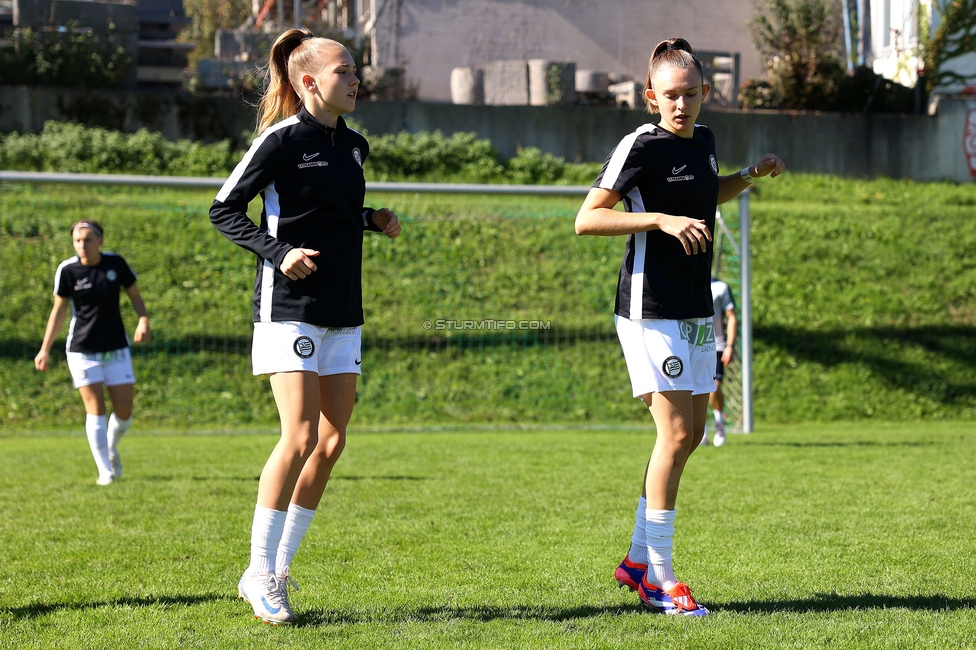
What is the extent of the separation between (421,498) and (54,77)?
512 inches

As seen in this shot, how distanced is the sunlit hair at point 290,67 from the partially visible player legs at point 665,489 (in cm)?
188

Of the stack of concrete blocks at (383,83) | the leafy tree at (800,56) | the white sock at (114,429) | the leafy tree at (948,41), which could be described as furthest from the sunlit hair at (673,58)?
the leafy tree at (948,41)

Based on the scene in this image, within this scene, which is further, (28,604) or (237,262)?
(237,262)

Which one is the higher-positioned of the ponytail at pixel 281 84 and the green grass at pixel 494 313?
the ponytail at pixel 281 84

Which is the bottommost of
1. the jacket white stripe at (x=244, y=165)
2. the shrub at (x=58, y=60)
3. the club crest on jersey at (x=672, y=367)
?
the club crest on jersey at (x=672, y=367)

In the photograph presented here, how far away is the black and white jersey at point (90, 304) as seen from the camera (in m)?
7.46

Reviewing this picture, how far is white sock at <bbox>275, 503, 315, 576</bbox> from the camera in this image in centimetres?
376

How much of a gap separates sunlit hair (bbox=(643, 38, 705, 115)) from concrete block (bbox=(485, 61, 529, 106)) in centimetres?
1466

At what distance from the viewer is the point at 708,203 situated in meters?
3.93

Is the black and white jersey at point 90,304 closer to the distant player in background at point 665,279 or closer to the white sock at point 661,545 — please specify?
the distant player in background at point 665,279

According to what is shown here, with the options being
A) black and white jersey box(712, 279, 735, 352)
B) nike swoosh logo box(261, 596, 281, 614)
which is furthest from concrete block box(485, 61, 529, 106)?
nike swoosh logo box(261, 596, 281, 614)

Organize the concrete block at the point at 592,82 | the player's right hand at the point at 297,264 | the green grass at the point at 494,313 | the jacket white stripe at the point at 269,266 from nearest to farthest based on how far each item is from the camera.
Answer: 1. the player's right hand at the point at 297,264
2. the jacket white stripe at the point at 269,266
3. the green grass at the point at 494,313
4. the concrete block at the point at 592,82

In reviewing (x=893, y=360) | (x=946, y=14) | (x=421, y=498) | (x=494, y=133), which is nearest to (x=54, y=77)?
(x=494, y=133)

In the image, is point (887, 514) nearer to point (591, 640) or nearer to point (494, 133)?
point (591, 640)
